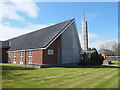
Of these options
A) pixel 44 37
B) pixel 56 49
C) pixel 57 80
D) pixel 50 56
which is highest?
pixel 44 37

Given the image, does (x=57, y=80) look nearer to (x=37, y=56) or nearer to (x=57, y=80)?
(x=57, y=80)

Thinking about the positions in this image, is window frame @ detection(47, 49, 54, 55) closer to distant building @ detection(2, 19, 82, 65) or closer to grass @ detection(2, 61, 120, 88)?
distant building @ detection(2, 19, 82, 65)

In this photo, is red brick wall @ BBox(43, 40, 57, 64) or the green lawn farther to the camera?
red brick wall @ BBox(43, 40, 57, 64)

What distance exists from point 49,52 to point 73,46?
17.0 ft

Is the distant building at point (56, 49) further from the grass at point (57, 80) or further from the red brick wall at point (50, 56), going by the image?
the grass at point (57, 80)

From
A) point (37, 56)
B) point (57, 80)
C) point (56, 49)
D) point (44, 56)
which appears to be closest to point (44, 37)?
point (56, 49)

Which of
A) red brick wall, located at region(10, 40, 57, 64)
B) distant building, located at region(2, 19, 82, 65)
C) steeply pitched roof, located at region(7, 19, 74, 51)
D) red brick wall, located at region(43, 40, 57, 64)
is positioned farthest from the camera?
steeply pitched roof, located at region(7, 19, 74, 51)

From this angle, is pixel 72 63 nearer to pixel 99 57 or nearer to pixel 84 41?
pixel 99 57

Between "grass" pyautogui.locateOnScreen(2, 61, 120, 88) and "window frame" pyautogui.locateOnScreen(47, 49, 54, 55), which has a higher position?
→ "window frame" pyautogui.locateOnScreen(47, 49, 54, 55)

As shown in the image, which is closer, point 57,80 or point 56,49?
point 57,80

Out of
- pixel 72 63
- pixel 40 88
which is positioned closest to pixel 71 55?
pixel 72 63

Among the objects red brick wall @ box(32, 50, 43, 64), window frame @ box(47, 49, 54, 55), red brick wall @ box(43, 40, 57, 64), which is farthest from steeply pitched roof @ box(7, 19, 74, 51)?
window frame @ box(47, 49, 54, 55)

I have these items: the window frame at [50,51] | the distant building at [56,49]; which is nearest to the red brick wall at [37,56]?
the distant building at [56,49]

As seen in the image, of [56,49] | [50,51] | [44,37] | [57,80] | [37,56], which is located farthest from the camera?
[44,37]
